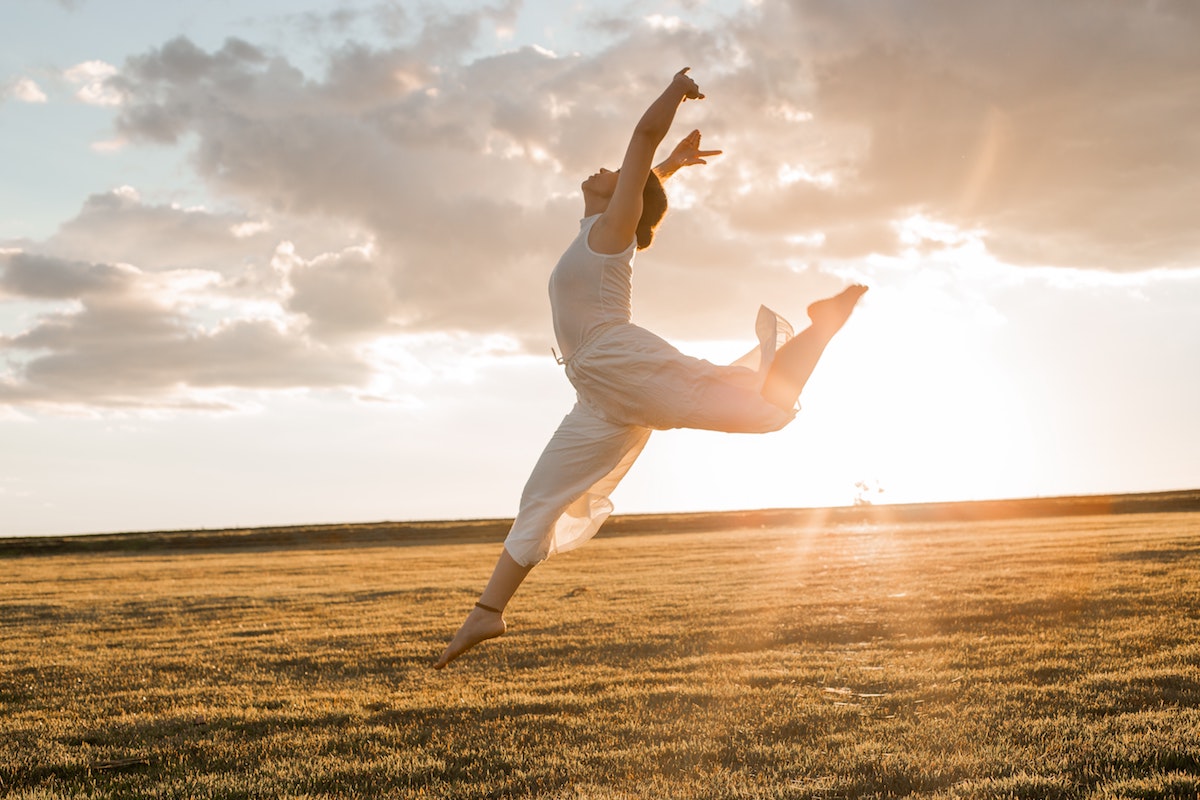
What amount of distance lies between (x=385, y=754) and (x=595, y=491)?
2826mm

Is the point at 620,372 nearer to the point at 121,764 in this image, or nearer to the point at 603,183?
the point at 603,183

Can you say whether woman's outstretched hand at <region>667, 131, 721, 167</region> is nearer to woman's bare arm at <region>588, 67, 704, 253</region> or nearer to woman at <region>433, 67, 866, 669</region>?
woman at <region>433, 67, 866, 669</region>

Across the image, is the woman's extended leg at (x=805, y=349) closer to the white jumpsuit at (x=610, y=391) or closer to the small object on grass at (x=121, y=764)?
the white jumpsuit at (x=610, y=391)

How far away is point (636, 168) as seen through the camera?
5074mm

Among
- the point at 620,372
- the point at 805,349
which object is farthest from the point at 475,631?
the point at 805,349

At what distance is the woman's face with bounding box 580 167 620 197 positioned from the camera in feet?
18.1

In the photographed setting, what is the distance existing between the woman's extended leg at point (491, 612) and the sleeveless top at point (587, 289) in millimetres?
1313

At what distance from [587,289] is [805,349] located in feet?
4.12

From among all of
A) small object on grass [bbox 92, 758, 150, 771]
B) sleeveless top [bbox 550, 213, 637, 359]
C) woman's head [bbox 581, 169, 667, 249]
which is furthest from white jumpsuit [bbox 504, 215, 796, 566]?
small object on grass [bbox 92, 758, 150, 771]

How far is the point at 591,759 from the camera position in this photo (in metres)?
6.77

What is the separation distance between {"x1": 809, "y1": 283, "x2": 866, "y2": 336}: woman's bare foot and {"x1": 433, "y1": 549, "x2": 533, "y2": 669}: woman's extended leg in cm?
219

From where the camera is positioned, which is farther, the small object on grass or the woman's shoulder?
the small object on grass

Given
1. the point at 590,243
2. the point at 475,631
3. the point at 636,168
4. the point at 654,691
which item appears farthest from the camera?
the point at 654,691

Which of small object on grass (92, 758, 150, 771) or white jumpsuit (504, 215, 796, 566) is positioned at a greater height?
white jumpsuit (504, 215, 796, 566)
